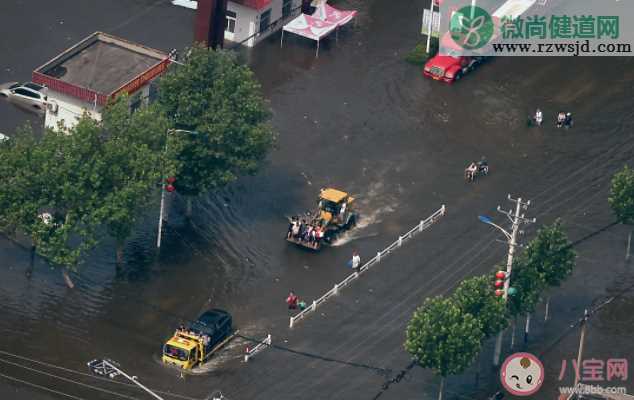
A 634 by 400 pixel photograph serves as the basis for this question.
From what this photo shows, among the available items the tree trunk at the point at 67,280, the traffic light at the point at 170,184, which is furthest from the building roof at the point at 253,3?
the tree trunk at the point at 67,280

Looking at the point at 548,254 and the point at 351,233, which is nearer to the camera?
the point at 548,254

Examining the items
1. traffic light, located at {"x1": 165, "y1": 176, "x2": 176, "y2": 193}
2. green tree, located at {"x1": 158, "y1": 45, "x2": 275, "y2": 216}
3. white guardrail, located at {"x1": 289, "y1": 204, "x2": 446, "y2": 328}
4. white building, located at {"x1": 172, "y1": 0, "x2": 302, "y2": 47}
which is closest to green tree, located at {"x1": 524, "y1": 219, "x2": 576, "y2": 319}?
white guardrail, located at {"x1": 289, "y1": 204, "x2": 446, "y2": 328}

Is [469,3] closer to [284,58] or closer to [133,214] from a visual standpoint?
[284,58]

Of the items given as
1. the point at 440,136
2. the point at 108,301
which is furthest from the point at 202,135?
the point at 440,136

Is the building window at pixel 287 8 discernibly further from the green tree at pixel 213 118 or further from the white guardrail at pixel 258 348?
the white guardrail at pixel 258 348

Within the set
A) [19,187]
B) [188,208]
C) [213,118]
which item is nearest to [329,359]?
[188,208]

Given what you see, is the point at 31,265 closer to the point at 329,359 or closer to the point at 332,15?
the point at 329,359
